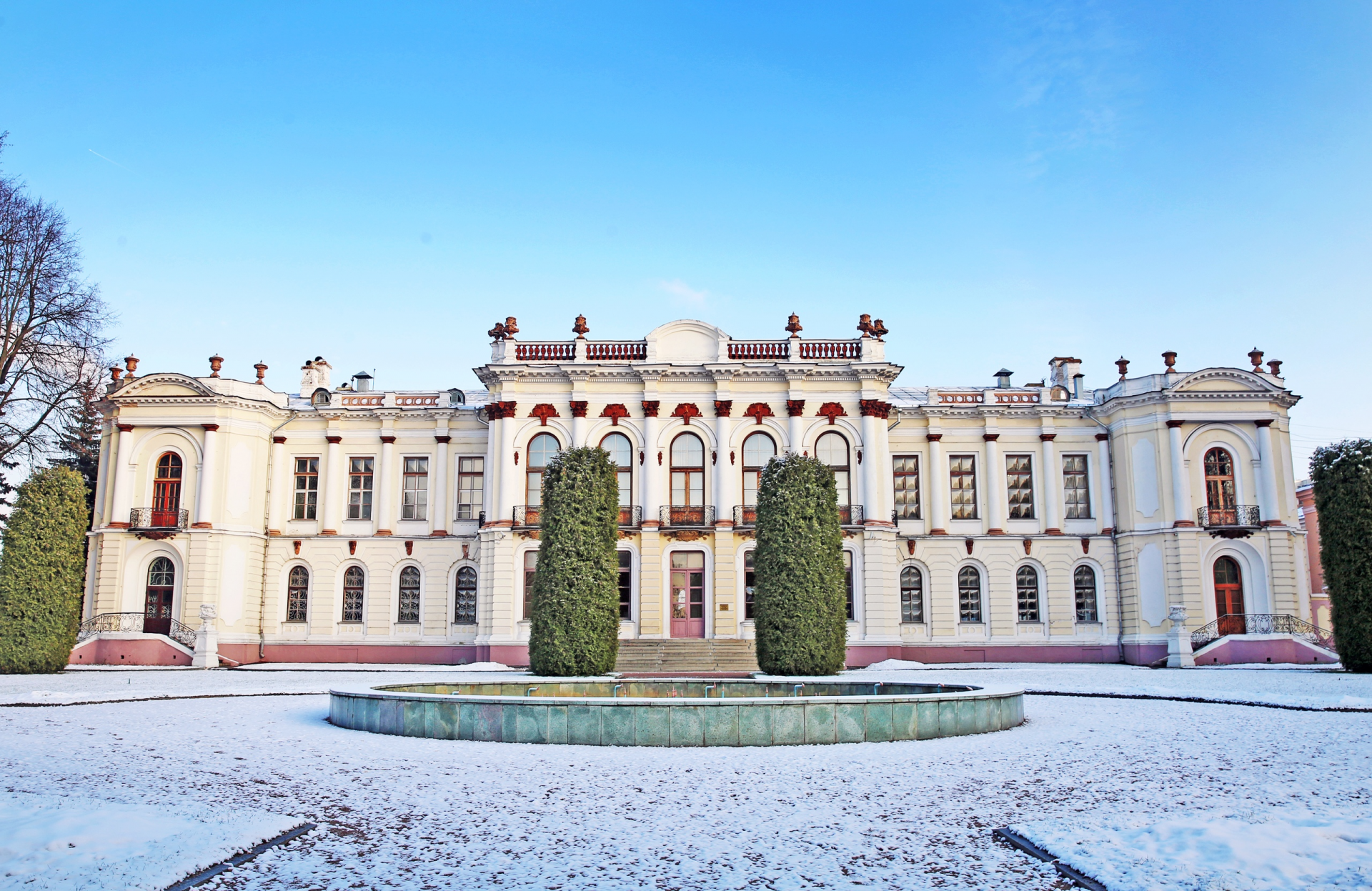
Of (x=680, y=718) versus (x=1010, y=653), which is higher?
(x=680, y=718)

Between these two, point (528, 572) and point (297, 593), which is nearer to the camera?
point (528, 572)

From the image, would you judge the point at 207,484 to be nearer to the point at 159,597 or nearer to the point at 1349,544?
the point at 159,597

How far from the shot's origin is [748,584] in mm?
29672

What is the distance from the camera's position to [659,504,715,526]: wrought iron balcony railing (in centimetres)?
2983

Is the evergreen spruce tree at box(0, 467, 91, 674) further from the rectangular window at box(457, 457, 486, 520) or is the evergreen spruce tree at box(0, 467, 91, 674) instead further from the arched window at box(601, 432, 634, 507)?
the arched window at box(601, 432, 634, 507)

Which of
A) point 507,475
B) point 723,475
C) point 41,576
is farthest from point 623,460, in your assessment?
point 41,576

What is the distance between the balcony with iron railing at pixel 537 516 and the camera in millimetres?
29641

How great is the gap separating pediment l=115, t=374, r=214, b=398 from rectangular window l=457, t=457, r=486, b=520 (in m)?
8.08

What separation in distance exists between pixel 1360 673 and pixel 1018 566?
10.8 meters

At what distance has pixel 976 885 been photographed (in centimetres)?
551

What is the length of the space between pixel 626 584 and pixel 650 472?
3.48 m

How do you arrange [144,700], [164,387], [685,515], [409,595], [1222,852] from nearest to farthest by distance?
[1222,852] < [144,700] < [685,515] < [164,387] < [409,595]

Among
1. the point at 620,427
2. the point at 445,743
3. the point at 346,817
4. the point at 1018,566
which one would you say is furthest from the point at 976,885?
the point at 1018,566

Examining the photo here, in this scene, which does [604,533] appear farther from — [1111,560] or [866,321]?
[1111,560]
